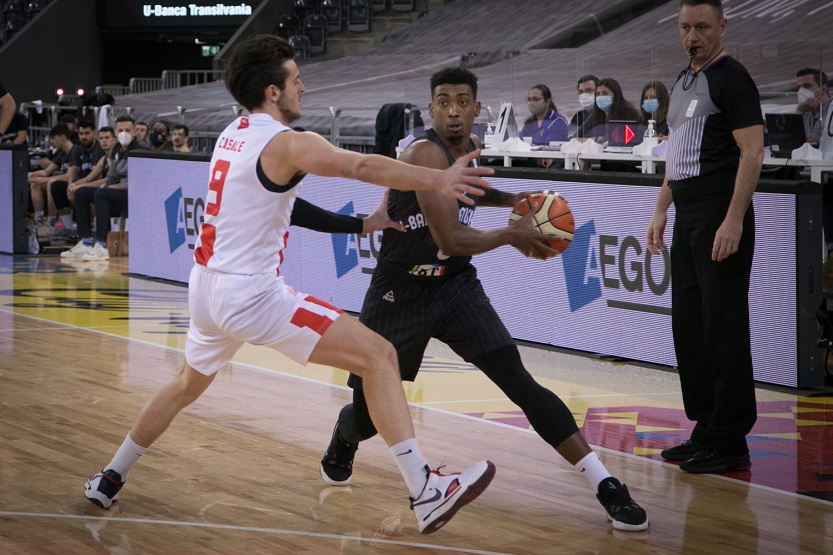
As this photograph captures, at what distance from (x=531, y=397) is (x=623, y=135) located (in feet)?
23.7

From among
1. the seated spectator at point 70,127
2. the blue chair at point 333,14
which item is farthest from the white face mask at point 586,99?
the blue chair at point 333,14

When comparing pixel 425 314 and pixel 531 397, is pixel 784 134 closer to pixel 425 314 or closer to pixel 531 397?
pixel 425 314

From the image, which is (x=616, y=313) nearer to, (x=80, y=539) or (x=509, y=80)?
(x=80, y=539)

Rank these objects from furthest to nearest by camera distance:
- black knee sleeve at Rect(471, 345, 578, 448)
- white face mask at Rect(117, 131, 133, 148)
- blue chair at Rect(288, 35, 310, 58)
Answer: blue chair at Rect(288, 35, 310, 58)
white face mask at Rect(117, 131, 133, 148)
black knee sleeve at Rect(471, 345, 578, 448)

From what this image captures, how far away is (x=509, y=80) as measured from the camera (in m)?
15.2

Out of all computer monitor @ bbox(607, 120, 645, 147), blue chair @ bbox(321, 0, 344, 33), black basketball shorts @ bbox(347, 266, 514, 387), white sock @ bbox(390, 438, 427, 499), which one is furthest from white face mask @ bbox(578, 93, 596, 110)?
blue chair @ bbox(321, 0, 344, 33)

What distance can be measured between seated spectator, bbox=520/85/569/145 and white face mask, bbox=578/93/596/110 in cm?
26

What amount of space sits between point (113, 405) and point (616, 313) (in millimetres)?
3402

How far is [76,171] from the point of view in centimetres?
1711

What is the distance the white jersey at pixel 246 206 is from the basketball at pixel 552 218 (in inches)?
37.0

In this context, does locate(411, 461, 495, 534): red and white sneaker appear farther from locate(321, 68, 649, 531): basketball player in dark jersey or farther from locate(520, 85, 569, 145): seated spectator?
locate(520, 85, 569, 145): seated spectator

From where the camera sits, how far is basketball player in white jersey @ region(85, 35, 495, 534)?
435 centimetres

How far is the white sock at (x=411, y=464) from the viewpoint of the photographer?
14.4 ft

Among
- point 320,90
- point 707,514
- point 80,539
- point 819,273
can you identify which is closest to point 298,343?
point 80,539
